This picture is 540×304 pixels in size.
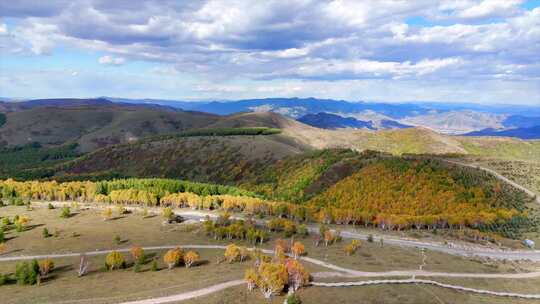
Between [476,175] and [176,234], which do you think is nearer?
[176,234]

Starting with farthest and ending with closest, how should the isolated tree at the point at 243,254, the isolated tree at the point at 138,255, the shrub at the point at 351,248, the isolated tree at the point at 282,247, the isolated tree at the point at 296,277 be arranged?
1. the shrub at the point at 351,248
2. the isolated tree at the point at 282,247
3. the isolated tree at the point at 243,254
4. the isolated tree at the point at 138,255
5. the isolated tree at the point at 296,277

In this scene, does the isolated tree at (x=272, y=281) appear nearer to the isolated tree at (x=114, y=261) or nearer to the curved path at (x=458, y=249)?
the isolated tree at (x=114, y=261)

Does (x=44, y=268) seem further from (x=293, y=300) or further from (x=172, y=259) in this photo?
(x=293, y=300)

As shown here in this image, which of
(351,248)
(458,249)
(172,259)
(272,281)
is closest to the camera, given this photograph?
(272,281)

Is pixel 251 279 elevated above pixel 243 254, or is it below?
above

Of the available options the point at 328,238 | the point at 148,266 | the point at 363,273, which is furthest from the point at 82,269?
the point at 328,238

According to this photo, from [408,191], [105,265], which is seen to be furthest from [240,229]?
[408,191]

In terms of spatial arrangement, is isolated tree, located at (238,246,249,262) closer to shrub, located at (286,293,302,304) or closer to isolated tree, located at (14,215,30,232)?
shrub, located at (286,293,302,304)

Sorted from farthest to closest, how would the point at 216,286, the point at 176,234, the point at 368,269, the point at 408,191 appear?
the point at 408,191 → the point at 176,234 → the point at 368,269 → the point at 216,286

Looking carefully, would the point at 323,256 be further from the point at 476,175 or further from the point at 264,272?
the point at 476,175

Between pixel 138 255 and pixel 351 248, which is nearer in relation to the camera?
pixel 138 255

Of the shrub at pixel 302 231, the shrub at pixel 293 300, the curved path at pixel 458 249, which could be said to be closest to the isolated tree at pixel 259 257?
the shrub at pixel 293 300
